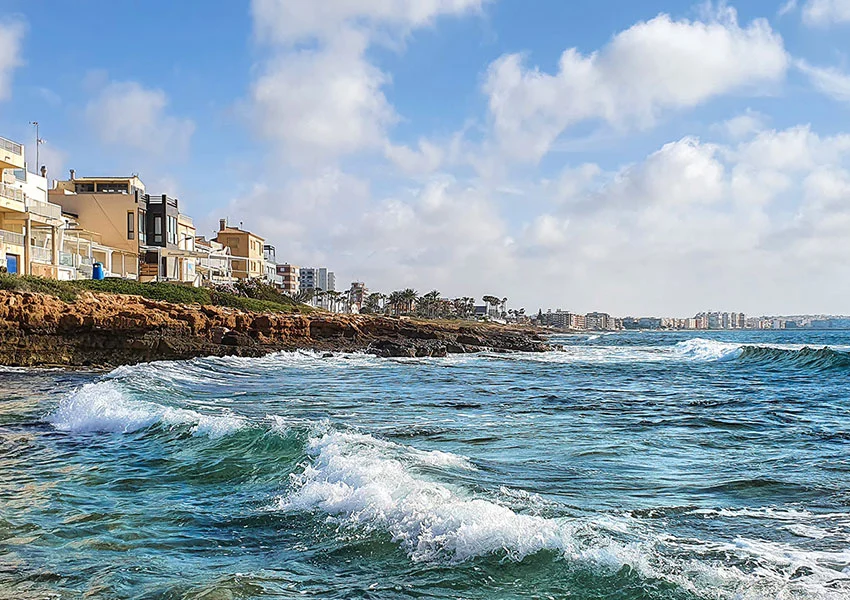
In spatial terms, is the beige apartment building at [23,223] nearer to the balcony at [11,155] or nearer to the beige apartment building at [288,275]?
the balcony at [11,155]

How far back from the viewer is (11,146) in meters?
39.5

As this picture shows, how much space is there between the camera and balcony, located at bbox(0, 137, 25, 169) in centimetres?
3862

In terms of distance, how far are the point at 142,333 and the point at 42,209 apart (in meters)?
16.3

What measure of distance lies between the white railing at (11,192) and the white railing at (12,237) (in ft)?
6.05

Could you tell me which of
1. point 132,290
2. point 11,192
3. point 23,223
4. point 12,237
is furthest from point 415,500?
point 23,223

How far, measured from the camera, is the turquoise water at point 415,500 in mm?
5645

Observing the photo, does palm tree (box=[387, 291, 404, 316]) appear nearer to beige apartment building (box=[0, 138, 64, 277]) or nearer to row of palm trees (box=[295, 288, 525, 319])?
row of palm trees (box=[295, 288, 525, 319])

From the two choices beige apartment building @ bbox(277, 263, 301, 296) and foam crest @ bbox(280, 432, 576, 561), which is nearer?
foam crest @ bbox(280, 432, 576, 561)

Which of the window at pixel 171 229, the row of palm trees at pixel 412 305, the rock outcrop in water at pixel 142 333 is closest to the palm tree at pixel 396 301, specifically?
the row of palm trees at pixel 412 305

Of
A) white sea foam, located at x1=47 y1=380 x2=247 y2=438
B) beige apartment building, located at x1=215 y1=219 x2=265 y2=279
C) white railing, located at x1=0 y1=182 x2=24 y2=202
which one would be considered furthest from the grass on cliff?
beige apartment building, located at x1=215 y1=219 x2=265 y2=279

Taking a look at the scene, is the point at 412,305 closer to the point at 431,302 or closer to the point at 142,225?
the point at 431,302

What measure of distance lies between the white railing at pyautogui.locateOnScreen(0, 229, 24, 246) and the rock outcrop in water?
7640mm

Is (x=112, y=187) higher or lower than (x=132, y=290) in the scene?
higher

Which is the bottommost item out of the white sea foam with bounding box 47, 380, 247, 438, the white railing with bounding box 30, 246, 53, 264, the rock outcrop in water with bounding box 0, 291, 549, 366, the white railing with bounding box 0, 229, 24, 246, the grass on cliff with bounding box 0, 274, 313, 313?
the white sea foam with bounding box 47, 380, 247, 438
